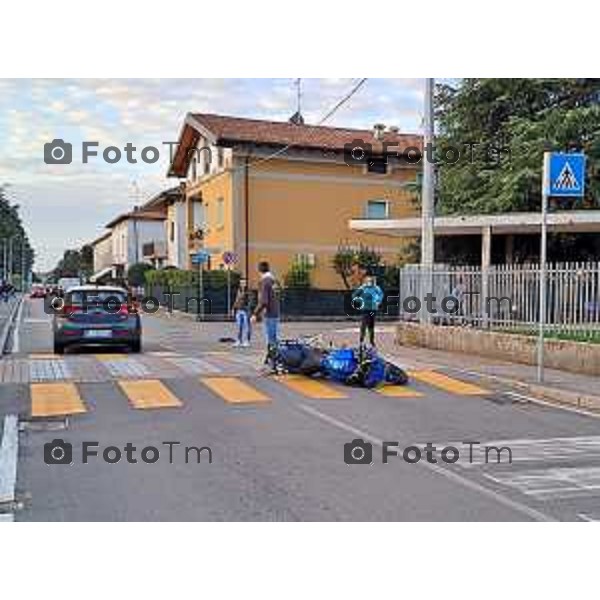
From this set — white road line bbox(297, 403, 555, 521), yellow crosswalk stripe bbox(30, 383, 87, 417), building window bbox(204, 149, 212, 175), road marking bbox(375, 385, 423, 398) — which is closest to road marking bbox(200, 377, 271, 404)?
white road line bbox(297, 403, 555, 521)

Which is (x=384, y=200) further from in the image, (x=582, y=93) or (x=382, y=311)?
(x=582, y=93)

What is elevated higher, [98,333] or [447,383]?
[98,333]

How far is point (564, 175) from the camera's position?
1423 cm

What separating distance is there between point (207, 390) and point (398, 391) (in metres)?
2.67

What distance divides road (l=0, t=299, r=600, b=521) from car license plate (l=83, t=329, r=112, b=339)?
103 inches

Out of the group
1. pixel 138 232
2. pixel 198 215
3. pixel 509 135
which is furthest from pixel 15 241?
pixel 509 135

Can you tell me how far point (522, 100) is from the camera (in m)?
30.5

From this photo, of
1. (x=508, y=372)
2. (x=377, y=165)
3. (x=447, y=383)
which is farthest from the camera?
(x=377, y=165)

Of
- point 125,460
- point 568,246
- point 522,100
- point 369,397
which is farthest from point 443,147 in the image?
point 125,460

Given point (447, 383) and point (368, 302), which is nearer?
point (447, 383)

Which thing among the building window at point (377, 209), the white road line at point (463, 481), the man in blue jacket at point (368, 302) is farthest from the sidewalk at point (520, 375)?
the building window at point (377, 209)

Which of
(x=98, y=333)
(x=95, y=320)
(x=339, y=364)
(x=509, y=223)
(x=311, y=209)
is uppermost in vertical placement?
(x=311, y=209)

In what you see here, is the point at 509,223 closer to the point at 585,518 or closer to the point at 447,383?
the point at 447,383

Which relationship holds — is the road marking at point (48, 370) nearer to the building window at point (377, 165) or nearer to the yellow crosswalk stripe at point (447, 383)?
the yellow crosswalk stripe at point (447, 383)
